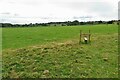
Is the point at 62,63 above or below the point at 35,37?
below

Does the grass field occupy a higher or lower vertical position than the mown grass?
lower

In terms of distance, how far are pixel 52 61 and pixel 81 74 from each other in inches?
121

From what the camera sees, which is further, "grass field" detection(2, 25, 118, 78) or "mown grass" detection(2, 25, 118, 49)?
"mown grass" detection(2, 25, 118, 49)

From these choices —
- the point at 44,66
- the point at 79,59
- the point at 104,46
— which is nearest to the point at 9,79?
the point at 44,66

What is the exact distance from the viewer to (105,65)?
688 inches

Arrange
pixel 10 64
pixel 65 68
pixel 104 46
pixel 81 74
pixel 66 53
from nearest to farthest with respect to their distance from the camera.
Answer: pixel 81 74, pixel 65 68, pixel 10 64, pixel 66 53, pixel 104 46

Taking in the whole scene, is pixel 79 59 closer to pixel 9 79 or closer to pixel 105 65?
pixel 105 65

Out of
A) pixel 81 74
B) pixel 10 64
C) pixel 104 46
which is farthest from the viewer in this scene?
pixel 104 46

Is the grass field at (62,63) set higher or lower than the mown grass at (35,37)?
lower

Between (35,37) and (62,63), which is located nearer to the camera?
(62,63)

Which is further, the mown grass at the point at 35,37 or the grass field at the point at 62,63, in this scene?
the mown grass at the point at 35,37

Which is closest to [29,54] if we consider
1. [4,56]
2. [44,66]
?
[4,56]

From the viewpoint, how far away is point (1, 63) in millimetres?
18781

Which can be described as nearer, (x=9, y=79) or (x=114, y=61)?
(x=9, y=79)
